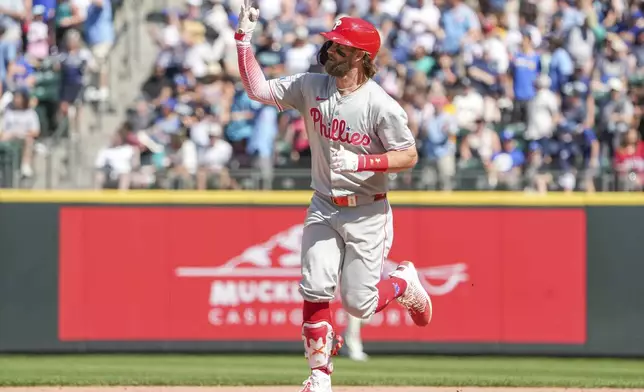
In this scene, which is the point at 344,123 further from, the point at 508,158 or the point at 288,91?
the point at 508,158

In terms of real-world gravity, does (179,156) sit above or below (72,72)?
below

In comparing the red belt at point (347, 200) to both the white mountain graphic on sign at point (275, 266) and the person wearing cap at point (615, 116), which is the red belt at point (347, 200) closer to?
the white mountain graphic on sign at point (275, 266)

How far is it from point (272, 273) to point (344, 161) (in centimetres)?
600

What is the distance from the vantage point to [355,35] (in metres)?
7.35

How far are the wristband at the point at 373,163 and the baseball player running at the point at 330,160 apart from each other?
0.05 metres

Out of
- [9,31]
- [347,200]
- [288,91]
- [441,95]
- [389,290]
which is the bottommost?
[389,290]

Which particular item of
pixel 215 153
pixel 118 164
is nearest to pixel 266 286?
pixel 215 153

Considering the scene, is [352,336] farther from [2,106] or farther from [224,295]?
[2,106]

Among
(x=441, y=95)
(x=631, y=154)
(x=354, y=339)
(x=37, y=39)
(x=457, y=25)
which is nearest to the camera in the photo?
(x=354, y=339)

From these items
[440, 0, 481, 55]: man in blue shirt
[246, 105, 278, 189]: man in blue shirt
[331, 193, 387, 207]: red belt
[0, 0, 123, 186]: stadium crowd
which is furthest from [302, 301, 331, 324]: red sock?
[440, 0, 481, 55]: man in blue shirt

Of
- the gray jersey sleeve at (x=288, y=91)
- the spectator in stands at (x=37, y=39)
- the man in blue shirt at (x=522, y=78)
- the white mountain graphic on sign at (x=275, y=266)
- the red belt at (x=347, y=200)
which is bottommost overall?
the white mountain graphic on sign at (x=275, y=266)

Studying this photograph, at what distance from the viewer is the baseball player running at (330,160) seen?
24.3ft

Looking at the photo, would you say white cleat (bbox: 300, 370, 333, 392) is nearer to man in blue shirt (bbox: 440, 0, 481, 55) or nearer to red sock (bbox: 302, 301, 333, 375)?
red sock (bbox: 302, 301, 333, 375)

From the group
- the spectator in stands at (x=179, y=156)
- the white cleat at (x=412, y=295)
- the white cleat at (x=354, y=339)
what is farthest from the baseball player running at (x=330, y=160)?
the spectator in stands at (x=179, y=156)
